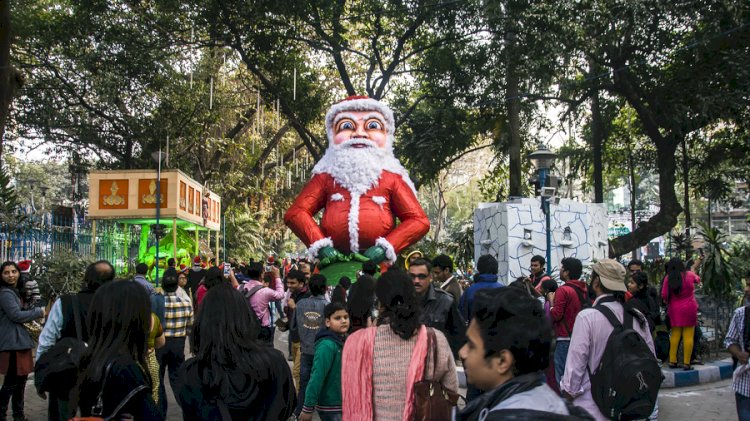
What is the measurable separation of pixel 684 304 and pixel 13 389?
311 inches

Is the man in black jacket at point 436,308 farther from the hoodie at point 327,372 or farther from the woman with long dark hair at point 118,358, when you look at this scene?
the woman with long dark hair at point 118,358

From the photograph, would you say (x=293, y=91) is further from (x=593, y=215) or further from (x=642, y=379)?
(x=642, y=379)

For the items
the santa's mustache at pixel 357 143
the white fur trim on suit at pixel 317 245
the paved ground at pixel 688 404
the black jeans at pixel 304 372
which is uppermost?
the santa's mustache at pixel 357 143

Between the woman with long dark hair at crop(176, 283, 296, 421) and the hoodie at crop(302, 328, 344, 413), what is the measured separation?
1314 millimetres

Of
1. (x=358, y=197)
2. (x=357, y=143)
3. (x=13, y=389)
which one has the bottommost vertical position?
(x=13, y=389)

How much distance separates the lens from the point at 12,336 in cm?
671

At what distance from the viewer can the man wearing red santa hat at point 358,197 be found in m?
11.2

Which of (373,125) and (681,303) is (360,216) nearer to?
(373,125)

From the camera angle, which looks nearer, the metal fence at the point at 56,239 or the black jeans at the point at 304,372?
the black jeans at the point at 304,372

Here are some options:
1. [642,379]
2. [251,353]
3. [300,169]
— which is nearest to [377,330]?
[251,353]

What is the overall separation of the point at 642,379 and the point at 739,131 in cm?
1489

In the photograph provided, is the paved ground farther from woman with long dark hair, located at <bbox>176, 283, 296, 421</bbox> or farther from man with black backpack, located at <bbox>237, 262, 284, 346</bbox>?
woman with long dark hair, located at <bbox>176, 283, 296, 421</bbox>

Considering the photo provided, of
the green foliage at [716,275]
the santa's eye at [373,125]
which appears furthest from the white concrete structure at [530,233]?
the santa's eye at [373,125]

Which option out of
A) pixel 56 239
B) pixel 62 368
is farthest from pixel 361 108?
pixel 62 368
